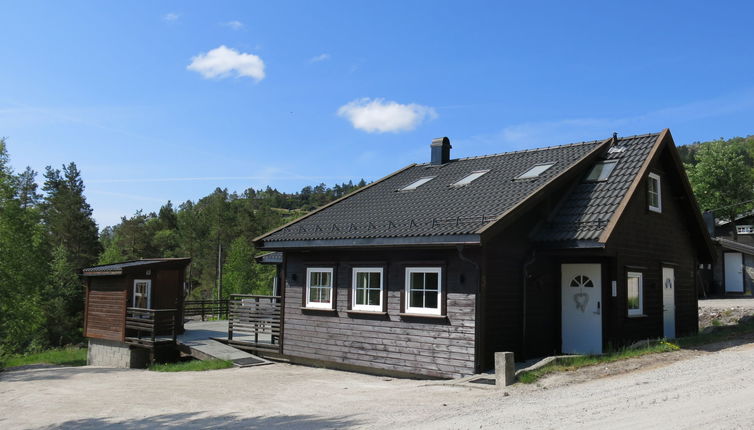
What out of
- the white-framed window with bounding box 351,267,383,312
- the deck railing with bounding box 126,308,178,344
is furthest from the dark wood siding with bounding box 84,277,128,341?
the white-framed window with bounding box 351,267,383,312

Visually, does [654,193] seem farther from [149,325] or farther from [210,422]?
[149,325]

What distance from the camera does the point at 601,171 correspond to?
14.3 m

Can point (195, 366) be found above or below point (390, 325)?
below

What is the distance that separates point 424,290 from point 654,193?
273 inches

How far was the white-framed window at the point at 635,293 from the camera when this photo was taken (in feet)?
43.7

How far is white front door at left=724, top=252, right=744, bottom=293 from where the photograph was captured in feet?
105

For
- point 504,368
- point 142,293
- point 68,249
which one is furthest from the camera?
point 68,249

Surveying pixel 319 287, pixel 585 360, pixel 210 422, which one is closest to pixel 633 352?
pixel 585 360

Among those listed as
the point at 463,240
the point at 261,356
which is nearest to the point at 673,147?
the point at 463,240

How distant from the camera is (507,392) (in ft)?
30.2

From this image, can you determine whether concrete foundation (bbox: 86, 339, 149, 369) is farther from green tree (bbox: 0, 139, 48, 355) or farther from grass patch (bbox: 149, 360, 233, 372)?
green tree (bbox: 0, 139, 48, 355)

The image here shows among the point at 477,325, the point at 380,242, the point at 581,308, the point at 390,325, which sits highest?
the point at 380,242

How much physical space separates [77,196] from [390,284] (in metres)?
44.1

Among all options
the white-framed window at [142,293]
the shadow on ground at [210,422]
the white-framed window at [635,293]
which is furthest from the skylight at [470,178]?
the white-framed window at [142,293]
